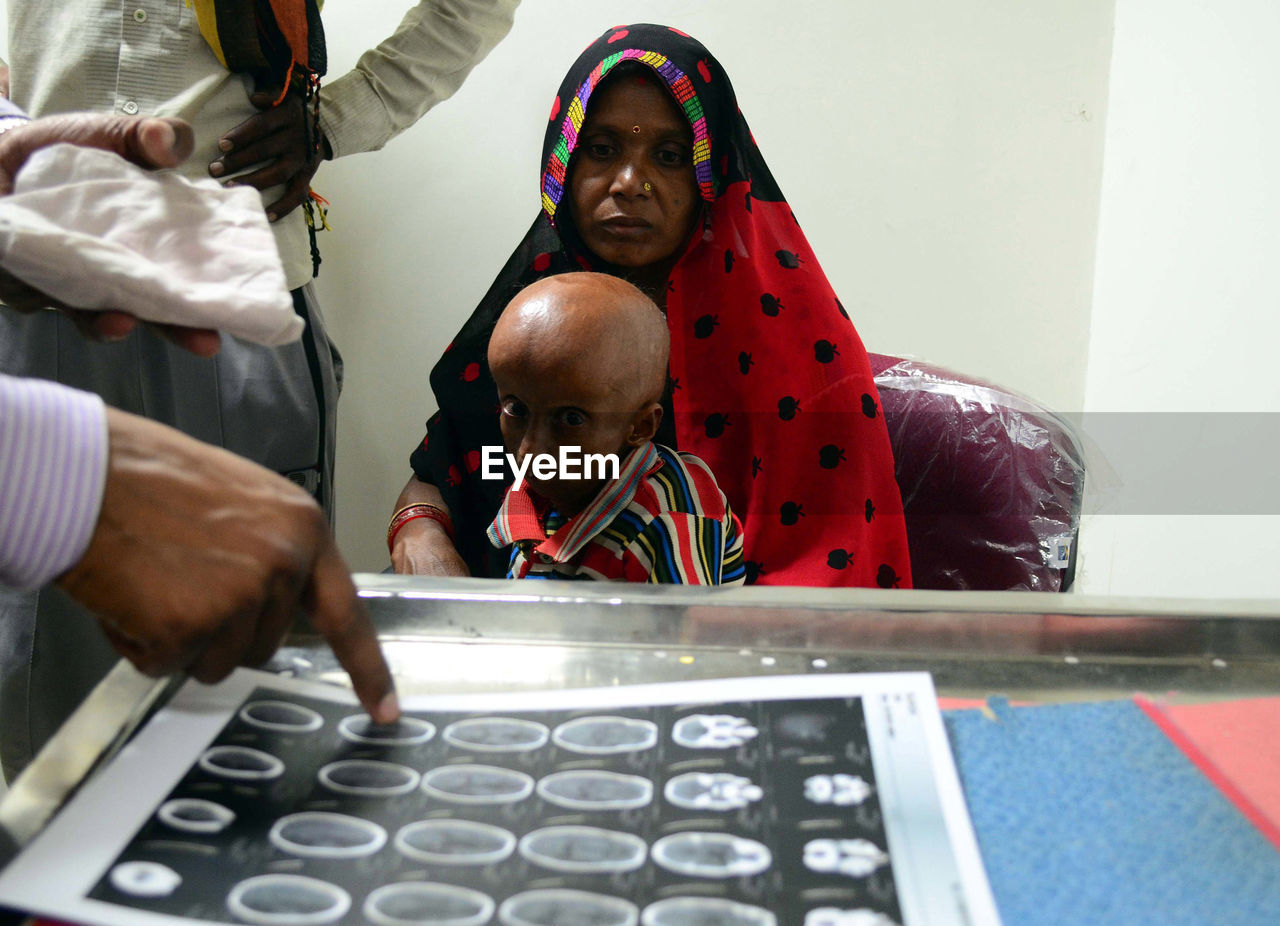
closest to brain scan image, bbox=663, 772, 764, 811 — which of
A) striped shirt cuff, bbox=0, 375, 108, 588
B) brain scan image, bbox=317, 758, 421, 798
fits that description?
brain scan image, bbox=317, 758, 421, 798

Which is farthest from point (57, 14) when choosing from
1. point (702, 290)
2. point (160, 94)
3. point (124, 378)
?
point (702, 290)

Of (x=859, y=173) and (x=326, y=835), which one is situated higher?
(x=859, y=173)

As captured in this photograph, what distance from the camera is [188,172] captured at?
1100mm

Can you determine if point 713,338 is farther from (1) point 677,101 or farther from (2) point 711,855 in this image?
(2) point 711,855

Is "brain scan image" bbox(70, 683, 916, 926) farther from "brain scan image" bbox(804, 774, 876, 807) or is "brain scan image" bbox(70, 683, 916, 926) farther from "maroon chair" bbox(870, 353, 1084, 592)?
"maroon chair" bbox(870, 353, 1084, 592)

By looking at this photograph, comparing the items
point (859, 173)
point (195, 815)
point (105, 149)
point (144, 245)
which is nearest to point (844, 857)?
point (195, 815)

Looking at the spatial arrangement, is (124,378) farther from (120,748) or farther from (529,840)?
(529,840)

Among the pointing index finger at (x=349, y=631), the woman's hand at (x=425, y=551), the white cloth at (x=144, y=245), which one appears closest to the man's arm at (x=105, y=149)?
the white cloth at (x=144, y=245)

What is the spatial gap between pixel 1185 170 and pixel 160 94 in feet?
5.22

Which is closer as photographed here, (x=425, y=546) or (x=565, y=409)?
(x=565, y=409)

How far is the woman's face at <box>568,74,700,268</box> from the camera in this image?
123 centimetres

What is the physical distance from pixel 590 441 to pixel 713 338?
1.38 ft

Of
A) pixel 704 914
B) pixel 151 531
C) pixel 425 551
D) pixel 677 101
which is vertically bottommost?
pixel 425 551

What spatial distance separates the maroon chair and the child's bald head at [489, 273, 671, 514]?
0.54 meters
